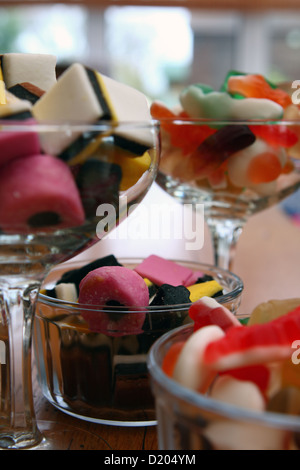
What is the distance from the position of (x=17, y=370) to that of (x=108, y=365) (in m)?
0.06

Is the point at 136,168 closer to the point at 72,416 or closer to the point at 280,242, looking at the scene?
the point at 72,416

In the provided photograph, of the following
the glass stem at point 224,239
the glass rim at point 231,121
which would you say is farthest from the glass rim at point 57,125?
the glass stem at point 224,239

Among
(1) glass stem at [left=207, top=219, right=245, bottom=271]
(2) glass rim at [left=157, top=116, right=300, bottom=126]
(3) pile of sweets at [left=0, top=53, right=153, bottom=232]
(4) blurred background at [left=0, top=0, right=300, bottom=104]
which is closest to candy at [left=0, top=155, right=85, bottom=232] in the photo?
(3) pile of sweets at [left=0, top=53, right=153, bottom=232]

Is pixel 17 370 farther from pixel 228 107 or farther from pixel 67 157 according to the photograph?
pixel 228 107

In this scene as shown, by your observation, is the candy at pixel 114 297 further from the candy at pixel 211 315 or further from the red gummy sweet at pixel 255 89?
the red gummy sweet at pixel 255 89

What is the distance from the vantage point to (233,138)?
1.70 feet

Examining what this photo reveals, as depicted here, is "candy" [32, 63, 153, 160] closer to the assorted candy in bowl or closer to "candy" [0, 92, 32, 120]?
"candy" [0, 92, 32, 120]

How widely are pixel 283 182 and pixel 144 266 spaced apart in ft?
0.68

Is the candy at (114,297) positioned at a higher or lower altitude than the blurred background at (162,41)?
lower

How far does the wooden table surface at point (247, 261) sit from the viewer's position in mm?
366

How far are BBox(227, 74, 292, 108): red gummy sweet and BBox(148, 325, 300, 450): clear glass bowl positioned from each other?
0.37m

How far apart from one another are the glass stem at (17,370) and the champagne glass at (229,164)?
0.83 ft

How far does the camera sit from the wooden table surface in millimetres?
366
